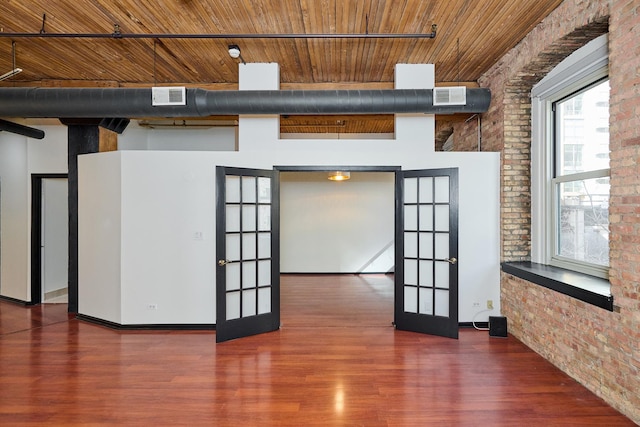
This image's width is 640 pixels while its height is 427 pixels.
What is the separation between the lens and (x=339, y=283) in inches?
282

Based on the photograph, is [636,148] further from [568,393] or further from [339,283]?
[339,283]

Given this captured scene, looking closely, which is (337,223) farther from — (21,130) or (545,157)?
(21,130)

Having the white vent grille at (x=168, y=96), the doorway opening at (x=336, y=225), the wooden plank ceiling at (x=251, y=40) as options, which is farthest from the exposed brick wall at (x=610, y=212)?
the white vent grille at (x=168, y=96)

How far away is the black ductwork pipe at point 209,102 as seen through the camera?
3873 millimetres

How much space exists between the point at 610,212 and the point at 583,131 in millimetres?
1250

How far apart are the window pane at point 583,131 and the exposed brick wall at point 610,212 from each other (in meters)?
0.41

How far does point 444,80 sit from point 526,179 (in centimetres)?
188

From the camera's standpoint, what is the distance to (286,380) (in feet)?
10.0

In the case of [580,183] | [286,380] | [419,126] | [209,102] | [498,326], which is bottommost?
[286,380]

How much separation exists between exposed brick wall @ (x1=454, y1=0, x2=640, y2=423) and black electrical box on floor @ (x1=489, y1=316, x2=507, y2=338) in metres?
0.12

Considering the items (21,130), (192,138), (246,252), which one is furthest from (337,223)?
(21,130)

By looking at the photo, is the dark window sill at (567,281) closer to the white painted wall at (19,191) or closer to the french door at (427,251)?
the french door at (427,251)

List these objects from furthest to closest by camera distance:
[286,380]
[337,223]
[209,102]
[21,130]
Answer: [337,223] → [21,130] → [209,102] → [286,380]

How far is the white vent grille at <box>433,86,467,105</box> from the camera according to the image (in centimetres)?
399
